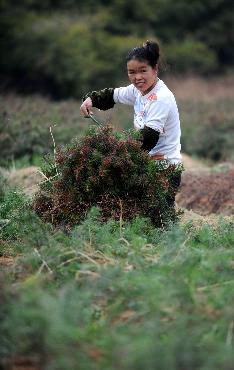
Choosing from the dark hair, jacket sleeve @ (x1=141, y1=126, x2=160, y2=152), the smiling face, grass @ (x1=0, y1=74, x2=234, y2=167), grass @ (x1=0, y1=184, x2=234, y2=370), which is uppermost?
the dark hair

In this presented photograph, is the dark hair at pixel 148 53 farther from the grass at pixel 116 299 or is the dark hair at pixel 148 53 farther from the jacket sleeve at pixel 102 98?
the grass at pixel 116 299

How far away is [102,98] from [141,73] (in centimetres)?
66

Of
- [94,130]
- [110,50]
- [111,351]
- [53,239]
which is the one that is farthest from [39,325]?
[110,50]

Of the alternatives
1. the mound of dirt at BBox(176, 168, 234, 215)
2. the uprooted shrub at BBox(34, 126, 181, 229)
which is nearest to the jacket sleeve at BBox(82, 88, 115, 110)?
the uprooted shrub at BBox(34, 126, 181, 229)

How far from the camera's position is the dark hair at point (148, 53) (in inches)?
233

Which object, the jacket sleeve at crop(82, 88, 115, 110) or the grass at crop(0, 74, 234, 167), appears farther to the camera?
the grass at crop(0, 74, 234, 167)

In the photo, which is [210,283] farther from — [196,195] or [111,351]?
[196,195]

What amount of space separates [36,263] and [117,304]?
0.77 m

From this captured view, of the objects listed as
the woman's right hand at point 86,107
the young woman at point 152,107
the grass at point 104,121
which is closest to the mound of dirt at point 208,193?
the grass at point 104,121

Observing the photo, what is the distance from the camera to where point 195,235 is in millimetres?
5379

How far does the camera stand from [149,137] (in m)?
5.88

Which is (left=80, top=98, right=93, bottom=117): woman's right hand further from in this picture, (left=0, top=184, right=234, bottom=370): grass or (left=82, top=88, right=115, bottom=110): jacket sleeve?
(left=0, top=184, right=234, bottom=370): grass

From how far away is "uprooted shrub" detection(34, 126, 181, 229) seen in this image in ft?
18.6

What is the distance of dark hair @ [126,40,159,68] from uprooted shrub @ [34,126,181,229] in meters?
0.65
